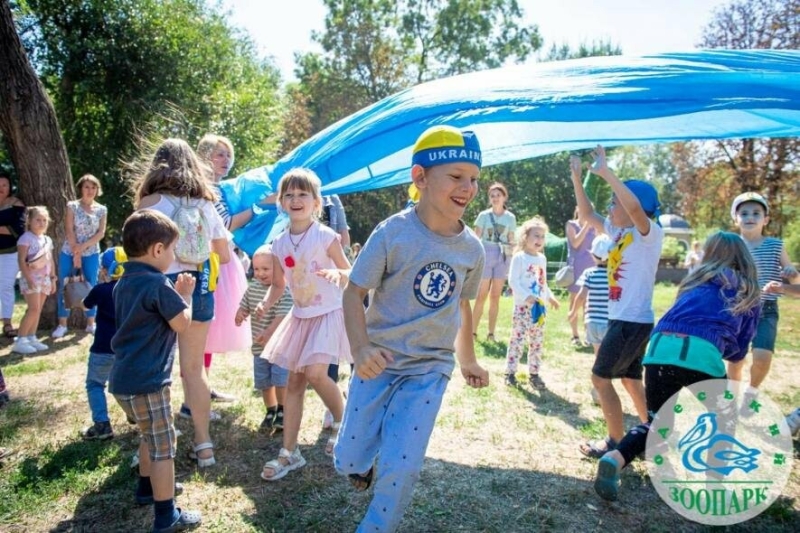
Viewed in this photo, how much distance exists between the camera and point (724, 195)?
2191 cm

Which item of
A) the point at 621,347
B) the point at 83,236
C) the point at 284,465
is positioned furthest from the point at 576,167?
the point at 83,236

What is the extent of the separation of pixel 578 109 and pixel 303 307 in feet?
6.59

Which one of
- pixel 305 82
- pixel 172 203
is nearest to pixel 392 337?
pixel 172 203

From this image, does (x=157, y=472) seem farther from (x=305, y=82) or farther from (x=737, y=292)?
(x=305, y=82)

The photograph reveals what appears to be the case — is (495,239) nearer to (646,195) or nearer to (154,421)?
(646,195)

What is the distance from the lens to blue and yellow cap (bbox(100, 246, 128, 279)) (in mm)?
3762

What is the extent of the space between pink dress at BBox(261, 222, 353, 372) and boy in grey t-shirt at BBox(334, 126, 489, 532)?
0.90 metres

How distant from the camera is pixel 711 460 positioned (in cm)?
320

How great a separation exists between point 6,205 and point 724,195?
23.4 meters

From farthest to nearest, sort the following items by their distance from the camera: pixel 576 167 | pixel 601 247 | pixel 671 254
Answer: pixel 671 254, pixel 601 247, pixel 576 167

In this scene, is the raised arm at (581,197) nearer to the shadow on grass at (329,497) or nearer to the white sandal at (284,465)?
the shadow on grass at (329,497)

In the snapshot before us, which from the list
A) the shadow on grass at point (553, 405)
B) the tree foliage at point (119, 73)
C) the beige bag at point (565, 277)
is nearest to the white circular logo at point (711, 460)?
the shadow on grass at point (553, 405)

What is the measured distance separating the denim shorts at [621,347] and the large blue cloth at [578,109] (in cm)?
128

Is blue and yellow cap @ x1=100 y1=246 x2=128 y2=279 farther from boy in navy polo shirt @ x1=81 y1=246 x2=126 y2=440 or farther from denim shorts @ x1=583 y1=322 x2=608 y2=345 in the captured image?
denim shorts @ x1=583 y1=322 x2=608 y2=345
